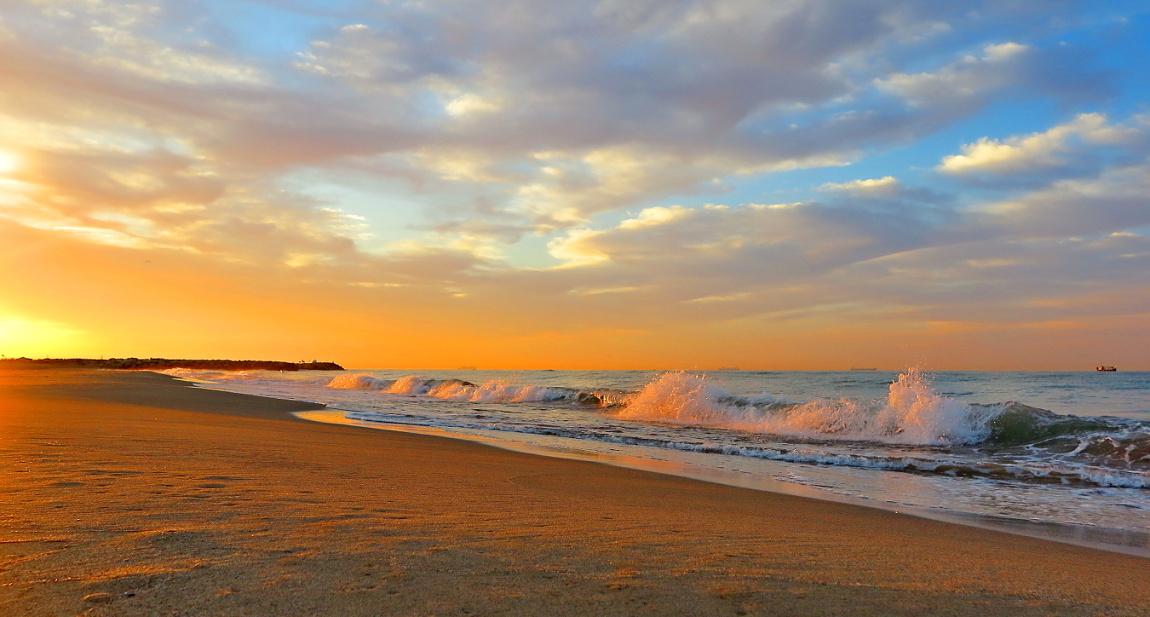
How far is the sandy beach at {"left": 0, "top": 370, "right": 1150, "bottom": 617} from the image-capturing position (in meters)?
2.70

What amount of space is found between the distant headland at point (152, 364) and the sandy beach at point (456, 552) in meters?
90.7

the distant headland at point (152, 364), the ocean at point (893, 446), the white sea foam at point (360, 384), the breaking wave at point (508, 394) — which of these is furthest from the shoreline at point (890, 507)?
the distant headland at point (152, 364)

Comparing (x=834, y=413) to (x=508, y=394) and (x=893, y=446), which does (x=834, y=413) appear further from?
(x=508, y=394)

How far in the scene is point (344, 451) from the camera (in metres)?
8.87

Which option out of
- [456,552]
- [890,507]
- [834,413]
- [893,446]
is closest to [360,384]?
[834,413]

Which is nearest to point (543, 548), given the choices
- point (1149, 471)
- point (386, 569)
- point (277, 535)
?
point (386, 569)

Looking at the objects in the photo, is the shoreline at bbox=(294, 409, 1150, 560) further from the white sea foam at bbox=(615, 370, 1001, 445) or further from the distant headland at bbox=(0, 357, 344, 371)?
the distant headland at bbox=(0, 357, 344, 371)

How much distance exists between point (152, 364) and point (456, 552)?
393 feet

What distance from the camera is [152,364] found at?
103 metres

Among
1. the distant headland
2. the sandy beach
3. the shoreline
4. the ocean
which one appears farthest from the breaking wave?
the distant headland

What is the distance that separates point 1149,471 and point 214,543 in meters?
14.1

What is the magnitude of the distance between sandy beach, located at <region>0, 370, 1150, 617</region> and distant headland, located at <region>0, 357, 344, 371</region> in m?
90.7

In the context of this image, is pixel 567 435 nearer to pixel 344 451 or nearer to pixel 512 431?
pixel 512 431

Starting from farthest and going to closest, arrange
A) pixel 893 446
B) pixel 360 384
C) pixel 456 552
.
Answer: pixel 360 384 < pixel 893 446 < pixel 456 552
